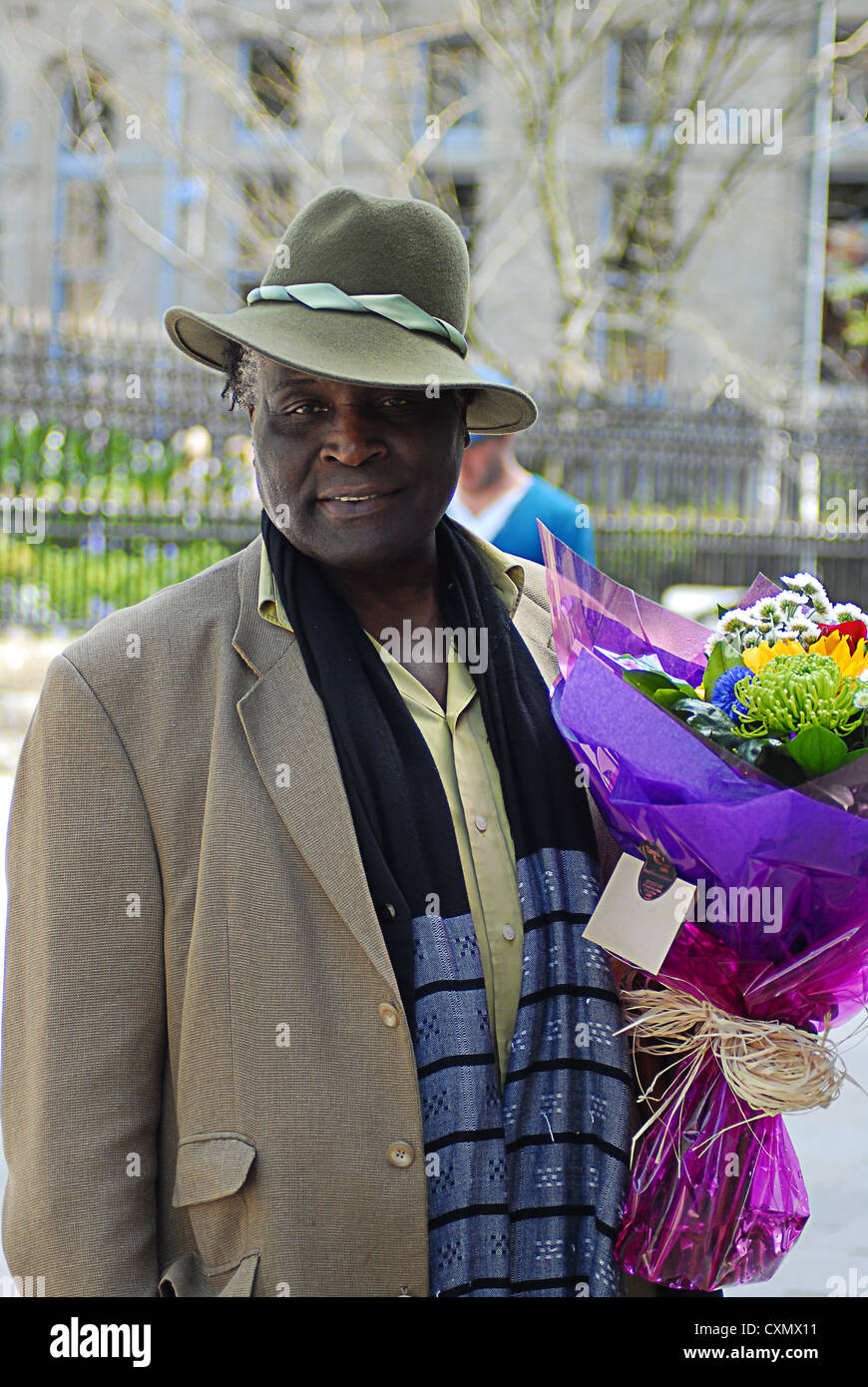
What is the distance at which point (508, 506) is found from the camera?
457 cm

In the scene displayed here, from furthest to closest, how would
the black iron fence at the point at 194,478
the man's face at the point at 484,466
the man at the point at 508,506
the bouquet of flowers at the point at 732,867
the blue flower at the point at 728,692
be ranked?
1. the black iron fence at the point at 194,478
2. the man's face at the point at 484,466
3. the man at the point at 508,506
4. the blue flower at the point at 728,692
5. the bouquet of flowers at the point at 732,867

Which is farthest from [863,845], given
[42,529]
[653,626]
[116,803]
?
[42,529]

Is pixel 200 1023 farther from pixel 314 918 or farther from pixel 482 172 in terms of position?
pixel 482 172

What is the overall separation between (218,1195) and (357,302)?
1.10 m

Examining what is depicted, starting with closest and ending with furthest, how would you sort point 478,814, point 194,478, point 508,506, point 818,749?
1. point 818,749
2. point 478,814
3. point 508,506
4. point 194,478

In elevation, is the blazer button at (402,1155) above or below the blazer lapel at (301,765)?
below

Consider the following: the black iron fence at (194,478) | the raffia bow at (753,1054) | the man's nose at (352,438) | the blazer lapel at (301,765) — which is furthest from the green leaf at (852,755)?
the black iron fence at (194,478)

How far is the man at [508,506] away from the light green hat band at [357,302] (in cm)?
269

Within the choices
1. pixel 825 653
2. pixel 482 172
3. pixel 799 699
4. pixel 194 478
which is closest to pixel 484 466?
pixel 825 653

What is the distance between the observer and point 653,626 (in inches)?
75.9

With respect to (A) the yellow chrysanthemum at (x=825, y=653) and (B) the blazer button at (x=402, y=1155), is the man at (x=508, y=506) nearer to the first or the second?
→ (A) the yellow chrysanthemum at (x=825, y=653)

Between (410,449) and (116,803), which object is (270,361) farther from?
(116,803)

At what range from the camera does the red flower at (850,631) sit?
1715 millimetres

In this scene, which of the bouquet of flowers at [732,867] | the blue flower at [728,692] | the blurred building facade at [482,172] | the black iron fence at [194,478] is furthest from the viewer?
the blurred building facade at [482,172]
